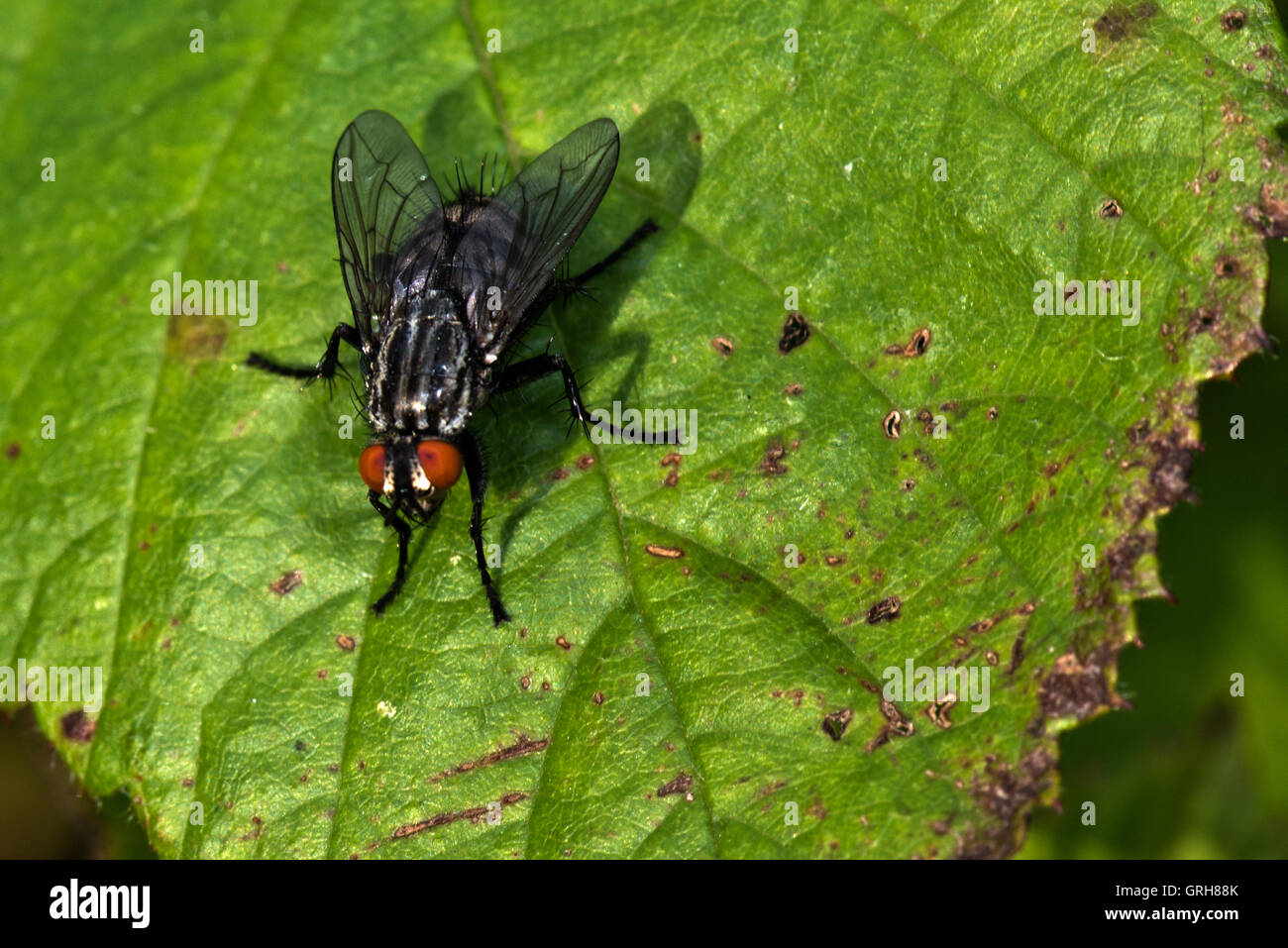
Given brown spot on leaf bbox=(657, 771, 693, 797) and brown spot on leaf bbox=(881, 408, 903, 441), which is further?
brown spot on leaf bbox=(881, 408, 903, 441)

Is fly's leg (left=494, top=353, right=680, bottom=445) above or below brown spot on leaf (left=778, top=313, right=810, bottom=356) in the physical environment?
below

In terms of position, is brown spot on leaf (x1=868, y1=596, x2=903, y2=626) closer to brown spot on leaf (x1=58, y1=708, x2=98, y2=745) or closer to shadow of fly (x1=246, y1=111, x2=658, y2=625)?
shadow of fly (x1=246, y1=111, x2=658, y2=625)

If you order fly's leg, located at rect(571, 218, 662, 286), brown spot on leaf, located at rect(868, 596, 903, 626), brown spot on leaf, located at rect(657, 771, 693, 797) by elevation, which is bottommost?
brown spot on leaf, located at rect(657, 771, 693, 797)

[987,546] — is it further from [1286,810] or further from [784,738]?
[1286,810]

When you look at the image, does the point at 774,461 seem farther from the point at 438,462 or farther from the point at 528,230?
the point at 528,230

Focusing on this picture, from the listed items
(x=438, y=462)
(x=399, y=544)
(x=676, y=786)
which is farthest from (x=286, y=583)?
(x=676, y=786)

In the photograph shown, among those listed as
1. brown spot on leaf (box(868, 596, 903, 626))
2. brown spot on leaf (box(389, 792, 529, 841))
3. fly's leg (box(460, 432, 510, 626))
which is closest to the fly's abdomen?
fly's leg (box(460, 432, 510, 626))
